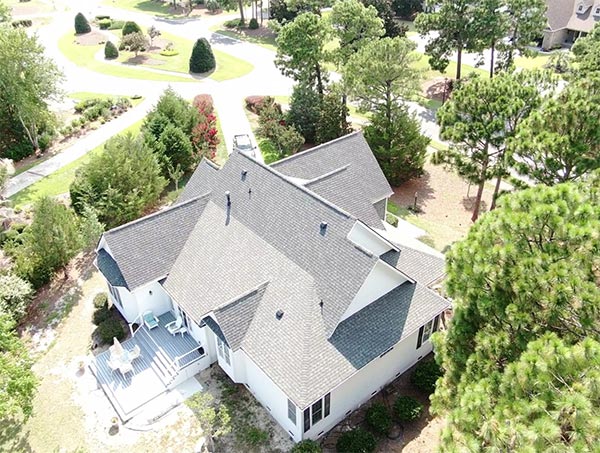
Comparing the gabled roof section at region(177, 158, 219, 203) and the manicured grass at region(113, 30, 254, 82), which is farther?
the manicured grass at region(113, 30, 254, 82)

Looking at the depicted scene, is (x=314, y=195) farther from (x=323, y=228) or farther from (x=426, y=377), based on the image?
(x=426, y=377)

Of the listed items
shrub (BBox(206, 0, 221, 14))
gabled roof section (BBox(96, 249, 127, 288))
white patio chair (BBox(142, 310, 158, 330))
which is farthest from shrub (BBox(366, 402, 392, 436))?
Answer: shrub (BBox(206, 0, 221, 14))

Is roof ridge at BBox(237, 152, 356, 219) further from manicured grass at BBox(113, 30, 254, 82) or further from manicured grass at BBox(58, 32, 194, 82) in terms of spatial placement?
manicured grass at BBox(58, 32, 194, 82)

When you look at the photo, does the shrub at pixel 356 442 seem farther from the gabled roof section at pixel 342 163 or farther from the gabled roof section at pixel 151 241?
the gabled roof section at pixel 342 163

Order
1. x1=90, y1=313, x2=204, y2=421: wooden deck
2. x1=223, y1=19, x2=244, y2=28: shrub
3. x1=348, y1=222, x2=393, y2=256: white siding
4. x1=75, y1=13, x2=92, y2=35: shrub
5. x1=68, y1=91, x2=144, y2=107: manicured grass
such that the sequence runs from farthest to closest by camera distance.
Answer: x1=223, y1=19, x2=244, y2=28: shrub → x1=75, y1=13, x2=92, y2=35: shrub → x1=68, y1=91, x2=144, y2=107: manicured grass → x1=90, y1=313, x2=204, y2=421: wooden deck → x1=348, y1=222, x2=393, y2=256: white siding

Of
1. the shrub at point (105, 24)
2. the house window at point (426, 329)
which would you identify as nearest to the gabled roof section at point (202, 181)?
the house window at point (426, 329)

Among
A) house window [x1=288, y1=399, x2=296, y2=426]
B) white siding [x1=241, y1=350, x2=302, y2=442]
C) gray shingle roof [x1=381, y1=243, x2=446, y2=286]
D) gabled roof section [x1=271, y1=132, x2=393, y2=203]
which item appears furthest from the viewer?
gabled roof section [x1=271, y1=132, x2=393, y2=203]
